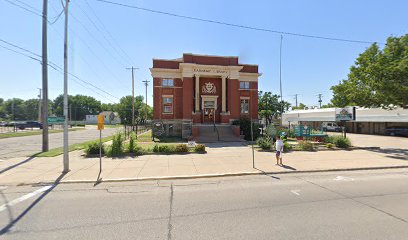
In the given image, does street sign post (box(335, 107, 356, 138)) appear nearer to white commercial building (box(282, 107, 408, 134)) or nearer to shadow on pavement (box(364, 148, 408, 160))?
shadow on pavement (box(364, 148, 408, 160))

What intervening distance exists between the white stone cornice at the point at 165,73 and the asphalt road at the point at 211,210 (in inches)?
859

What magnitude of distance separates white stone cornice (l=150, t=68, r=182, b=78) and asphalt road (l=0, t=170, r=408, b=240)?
2182 centimetres

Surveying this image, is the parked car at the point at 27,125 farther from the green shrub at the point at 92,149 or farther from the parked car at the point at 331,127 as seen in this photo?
the parked car at the point at 331,127

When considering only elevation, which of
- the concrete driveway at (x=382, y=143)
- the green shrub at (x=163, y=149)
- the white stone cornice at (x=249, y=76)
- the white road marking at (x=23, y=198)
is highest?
the white stone cornice at (x=249, y=76)

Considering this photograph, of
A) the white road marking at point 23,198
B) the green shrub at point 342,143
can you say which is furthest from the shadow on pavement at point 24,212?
the green shrub at point 342,143

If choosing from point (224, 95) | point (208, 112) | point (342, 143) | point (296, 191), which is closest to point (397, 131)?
point (342, 143)

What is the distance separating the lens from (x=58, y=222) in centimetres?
455

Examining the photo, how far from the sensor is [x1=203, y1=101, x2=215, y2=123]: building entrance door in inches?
1117

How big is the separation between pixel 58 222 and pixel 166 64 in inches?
1004

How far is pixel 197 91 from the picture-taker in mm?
26953

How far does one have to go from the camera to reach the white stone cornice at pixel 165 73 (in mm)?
27391

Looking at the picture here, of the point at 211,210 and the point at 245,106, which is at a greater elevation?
the point at 245,106

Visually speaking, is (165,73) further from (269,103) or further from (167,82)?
(269,103)

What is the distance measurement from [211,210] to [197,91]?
→ 74.4 ft
